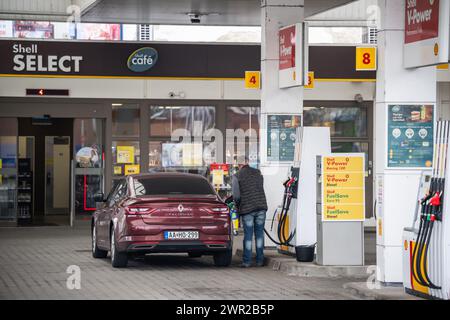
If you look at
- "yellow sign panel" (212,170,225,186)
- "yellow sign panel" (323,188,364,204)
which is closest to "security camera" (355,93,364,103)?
"yellow sign panel" (212,170,225,186)

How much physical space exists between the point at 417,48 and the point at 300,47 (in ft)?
17.3

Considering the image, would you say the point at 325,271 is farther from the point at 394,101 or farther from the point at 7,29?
the point at 7,29

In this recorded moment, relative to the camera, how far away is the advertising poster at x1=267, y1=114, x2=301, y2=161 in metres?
19.6

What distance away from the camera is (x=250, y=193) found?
56.7ft

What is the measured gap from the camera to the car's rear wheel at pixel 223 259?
17203mm

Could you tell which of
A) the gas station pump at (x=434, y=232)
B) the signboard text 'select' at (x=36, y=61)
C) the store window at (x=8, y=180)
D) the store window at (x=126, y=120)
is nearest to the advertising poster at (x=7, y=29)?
the signboard text 'select' at (x=36, y=61)

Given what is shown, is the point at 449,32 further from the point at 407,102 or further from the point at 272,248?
the point at 272,248

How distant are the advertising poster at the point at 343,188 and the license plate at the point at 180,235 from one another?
78.7 inches

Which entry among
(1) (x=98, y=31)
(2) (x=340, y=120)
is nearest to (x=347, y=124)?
(2) (x=340, y=120)

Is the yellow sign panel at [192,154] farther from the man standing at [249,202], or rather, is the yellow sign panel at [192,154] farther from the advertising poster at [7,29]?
the man standing at [249,202]

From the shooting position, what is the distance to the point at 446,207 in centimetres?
1152

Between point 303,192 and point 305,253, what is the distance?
1.14m
